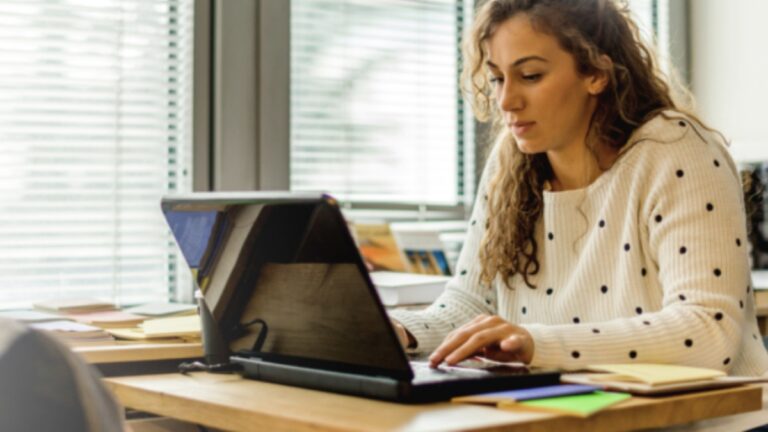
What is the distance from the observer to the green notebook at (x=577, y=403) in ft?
3.33

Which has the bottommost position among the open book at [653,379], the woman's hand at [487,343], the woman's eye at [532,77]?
the open book at [653,379]

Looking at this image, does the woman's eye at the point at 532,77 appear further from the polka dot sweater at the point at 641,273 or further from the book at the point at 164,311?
the book at the point at 164,311

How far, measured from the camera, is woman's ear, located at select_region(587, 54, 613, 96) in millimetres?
1840

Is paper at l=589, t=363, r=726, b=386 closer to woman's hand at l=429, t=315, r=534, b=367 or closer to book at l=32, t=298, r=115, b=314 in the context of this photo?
woman's hand at l=429, t=315, r=534, b=367

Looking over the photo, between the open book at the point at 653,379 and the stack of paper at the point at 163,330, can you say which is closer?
the open book at the point at 653,379

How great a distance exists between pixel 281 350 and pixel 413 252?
4.80 ft

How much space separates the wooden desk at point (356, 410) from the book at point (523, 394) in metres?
0.02

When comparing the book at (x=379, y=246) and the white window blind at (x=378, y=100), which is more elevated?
the white window blind at (x=378, y=100)

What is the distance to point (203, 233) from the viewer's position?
1346mm

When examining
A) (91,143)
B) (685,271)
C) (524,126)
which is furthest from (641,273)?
(91,143)

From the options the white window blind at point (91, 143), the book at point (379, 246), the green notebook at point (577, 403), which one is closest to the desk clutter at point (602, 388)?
the green notebook at point (577, 403)

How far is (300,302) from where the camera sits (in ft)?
4.03

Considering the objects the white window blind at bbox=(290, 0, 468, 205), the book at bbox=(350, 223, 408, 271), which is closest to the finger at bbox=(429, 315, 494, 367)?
the book at bbox=(350, 223, 408, 271)

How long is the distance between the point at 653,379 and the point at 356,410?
34 cm
